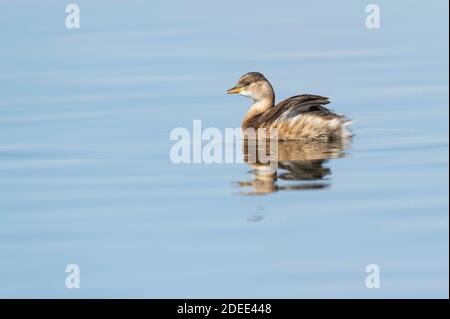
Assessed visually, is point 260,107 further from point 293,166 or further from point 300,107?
point 293,166

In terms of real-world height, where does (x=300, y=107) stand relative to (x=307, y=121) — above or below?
above

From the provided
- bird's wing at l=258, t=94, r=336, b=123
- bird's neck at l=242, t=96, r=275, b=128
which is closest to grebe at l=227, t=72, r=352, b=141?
bird's wing at l=258, t=94, r=336, b=123

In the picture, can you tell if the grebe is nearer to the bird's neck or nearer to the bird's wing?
the bird's wing

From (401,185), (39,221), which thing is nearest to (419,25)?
(401,185)

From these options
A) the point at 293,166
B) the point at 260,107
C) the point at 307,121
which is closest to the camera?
the point at 293,166

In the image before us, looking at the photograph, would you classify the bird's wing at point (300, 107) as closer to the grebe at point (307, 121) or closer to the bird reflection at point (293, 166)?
the grebe at point (307, 121)

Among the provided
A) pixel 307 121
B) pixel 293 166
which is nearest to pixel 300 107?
pixel 307 121

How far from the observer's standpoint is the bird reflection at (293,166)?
12430mm

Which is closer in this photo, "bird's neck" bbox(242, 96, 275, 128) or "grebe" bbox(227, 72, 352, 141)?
"grebe" bbox(227, 72, 352, 141)

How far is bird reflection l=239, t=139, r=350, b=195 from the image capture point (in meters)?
12.4

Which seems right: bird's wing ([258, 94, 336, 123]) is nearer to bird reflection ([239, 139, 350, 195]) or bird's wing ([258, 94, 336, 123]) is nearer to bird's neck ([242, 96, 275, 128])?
bird reflection ([239, 139, 350, 195])

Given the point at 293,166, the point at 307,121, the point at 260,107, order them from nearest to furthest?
the point at 293,166 → the point at 307,121 → the point at 260,107

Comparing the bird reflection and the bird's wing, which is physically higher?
the bird's wing

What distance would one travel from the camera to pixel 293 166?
13.5m
